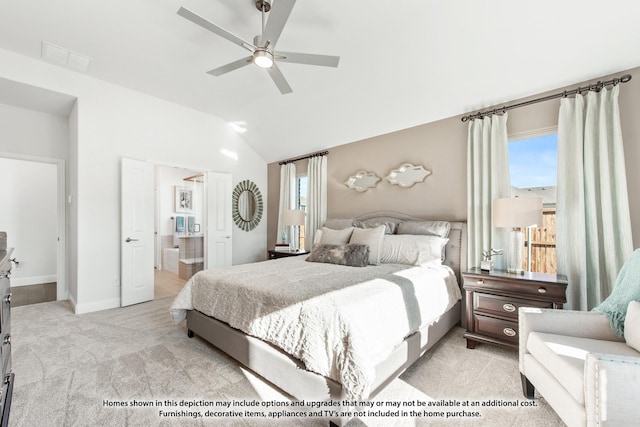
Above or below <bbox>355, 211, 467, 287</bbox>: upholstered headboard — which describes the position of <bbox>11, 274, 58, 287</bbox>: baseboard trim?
below

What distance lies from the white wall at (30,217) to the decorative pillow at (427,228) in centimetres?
599

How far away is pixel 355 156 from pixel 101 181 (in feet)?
11.9

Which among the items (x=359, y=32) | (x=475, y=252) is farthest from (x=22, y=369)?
(x=475, y=252)

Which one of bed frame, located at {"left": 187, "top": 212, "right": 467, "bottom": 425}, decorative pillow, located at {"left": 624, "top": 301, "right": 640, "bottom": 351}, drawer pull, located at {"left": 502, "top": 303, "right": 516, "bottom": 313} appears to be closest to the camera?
decorative pillow, located at {"left": 624, "top": 301, "right": 640, "bottom": 351}

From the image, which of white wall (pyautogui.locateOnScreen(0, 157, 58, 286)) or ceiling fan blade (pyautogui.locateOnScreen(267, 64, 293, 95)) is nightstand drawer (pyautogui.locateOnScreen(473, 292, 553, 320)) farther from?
white wall (pyautogui.locateOnScreen(0, 157, 58, 286))

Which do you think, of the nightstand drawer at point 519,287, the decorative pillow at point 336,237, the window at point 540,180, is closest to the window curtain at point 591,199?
the window at point 540,180

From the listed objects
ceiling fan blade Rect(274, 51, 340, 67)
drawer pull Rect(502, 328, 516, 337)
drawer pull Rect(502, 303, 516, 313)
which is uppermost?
ceiling fan blade Rect(274, 51, 340, 67)

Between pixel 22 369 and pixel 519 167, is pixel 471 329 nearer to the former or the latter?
pixel 519 167

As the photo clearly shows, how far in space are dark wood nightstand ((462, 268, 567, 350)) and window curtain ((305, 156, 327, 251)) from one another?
258cm

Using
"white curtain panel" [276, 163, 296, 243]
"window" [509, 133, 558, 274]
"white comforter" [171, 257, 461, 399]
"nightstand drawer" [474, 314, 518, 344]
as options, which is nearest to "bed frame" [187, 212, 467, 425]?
"white comforter" [171, 257, 461, 399]

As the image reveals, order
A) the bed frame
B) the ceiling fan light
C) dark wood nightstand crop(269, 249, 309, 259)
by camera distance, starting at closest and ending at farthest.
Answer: the bed frame → the ceiling fan light → dark wood nightstand crop(269, 249, 309, 259)

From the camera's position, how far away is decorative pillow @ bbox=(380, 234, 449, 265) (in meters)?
2.89

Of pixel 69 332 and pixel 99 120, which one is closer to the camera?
pixel 69 332

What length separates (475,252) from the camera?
303cm
